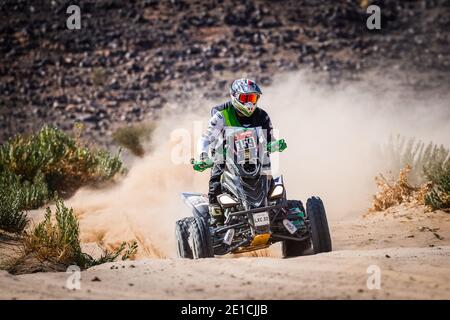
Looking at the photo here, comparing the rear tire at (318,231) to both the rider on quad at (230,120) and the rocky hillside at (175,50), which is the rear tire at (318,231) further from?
the rocky hillside at (175,50)

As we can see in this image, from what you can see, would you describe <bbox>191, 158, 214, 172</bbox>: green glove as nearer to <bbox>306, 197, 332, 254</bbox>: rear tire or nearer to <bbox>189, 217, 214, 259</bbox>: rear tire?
<bbox>189, 217, 214, 259</bbox>: rear tire

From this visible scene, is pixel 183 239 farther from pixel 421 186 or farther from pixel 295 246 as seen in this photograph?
pixel 421 186

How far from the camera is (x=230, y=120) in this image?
400 inches

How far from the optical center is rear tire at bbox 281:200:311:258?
33.4 ft

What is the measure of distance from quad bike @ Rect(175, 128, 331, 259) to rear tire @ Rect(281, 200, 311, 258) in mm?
18

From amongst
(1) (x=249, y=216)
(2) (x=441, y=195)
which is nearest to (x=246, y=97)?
(1) (x=249, y=216)

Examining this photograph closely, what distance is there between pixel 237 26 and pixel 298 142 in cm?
2074

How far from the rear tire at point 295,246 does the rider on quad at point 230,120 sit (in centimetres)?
73

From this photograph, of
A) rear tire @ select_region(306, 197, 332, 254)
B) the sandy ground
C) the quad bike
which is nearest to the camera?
the sandy ground

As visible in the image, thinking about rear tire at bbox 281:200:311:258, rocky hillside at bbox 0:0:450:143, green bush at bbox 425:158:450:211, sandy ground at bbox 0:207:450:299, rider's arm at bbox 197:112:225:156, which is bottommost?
sandy ground at bbox 0:207:450:299

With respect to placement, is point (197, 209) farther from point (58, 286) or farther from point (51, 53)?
point (51, 53)

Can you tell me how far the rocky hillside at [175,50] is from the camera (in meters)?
36.9

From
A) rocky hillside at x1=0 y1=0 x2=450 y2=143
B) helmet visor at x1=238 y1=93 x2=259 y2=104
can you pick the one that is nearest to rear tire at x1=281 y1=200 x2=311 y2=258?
helmet visor at x1=238 y1=93 x2=259 y2=104

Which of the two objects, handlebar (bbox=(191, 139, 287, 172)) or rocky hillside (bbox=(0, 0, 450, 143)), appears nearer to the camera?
handlebar (bbox=(191, 139, 287, 172))
